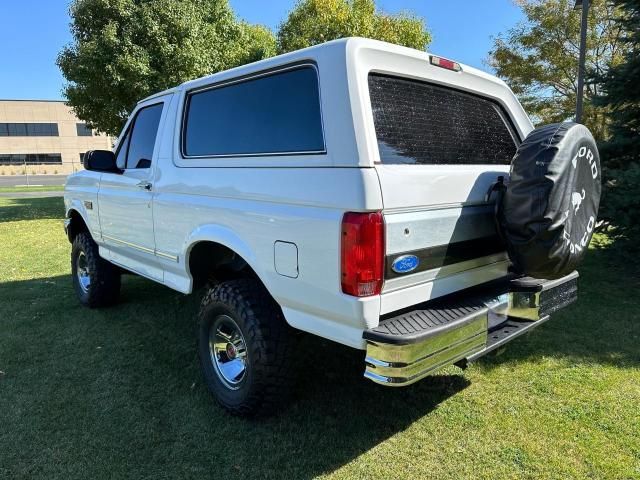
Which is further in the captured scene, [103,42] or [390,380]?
[103,42]

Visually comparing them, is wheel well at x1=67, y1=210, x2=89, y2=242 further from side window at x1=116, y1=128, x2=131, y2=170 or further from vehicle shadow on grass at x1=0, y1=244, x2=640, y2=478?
side window at x1=116, y1=128, x2=131, y2=170

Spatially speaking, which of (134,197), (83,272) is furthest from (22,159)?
(134,197)

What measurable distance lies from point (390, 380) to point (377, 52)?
162 centimetres

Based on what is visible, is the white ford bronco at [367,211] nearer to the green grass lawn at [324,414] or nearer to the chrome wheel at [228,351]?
the chrome wheel at [228,351]

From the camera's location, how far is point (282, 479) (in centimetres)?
248

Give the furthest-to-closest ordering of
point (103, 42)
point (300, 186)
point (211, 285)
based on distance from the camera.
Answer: point (103, 42) → point (211, 285) → point (300, 186)

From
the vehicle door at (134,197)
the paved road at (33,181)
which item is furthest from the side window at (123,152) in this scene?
the paved road at (33,181)

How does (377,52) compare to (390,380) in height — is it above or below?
above

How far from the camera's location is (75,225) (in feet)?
17.7

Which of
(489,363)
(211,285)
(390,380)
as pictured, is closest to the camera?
(390,380)

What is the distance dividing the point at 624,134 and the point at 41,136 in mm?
69200

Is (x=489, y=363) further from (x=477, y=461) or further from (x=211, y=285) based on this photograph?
(x=211, y=285)

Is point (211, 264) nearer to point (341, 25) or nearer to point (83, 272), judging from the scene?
point (83, 272)

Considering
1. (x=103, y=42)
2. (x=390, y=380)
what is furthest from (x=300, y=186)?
(x=103, y=42)
